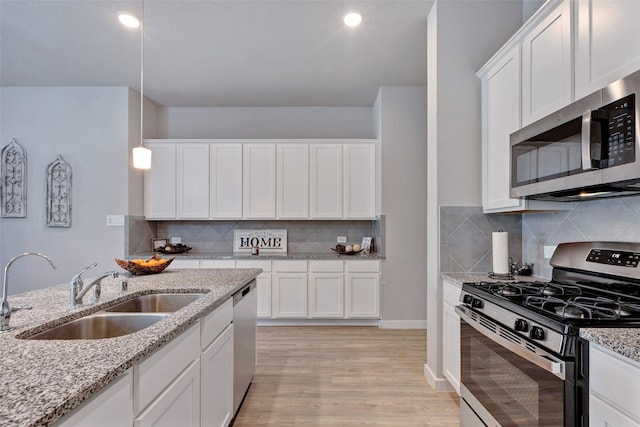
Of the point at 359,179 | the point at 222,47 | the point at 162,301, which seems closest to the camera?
the point at 162,301

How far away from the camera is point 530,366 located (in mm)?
1303

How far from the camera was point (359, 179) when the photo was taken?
4.26 meters

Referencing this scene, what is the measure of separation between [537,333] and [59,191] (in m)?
4.83

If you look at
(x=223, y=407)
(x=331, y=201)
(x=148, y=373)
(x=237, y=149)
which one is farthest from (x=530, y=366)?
(x=237, y=149)

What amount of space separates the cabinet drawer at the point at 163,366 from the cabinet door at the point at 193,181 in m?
3.01

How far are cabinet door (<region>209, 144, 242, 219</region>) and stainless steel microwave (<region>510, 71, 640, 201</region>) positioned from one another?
3.19 metres

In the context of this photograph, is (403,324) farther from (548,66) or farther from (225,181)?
(548,66)

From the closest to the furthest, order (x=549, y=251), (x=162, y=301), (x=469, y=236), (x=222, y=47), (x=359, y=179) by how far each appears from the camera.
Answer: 1. (x=162, y=301)
2. (x=549, y=251)
3. (x=469, y=236)
4. (x=222, y=47)
5. (x=359, y=179)

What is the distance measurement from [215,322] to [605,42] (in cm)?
220

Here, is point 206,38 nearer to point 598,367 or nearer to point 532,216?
point 532,216

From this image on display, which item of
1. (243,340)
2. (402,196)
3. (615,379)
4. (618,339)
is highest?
(402,196)

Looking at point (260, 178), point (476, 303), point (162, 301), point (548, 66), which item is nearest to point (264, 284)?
point (260, 178)

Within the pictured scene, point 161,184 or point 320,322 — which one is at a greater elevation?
point 161,184

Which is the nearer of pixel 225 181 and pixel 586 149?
pixel 586 149
